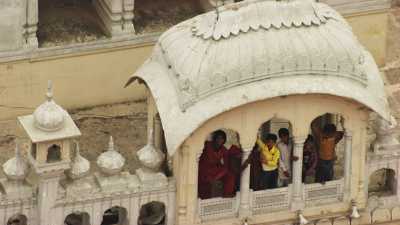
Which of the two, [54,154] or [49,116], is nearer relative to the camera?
[49,116]

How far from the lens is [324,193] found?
94.4 feet

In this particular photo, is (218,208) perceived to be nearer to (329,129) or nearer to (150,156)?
(150,156)

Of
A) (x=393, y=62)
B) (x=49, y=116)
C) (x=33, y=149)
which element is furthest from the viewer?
(x=393, y=62)

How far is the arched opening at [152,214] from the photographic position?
28.3 m

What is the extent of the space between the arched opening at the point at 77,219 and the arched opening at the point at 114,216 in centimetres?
32

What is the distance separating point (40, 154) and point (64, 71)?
5.19 m

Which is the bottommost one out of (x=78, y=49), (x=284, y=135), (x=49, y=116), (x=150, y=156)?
(x=150, y=156)

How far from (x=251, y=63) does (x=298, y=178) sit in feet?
6.61

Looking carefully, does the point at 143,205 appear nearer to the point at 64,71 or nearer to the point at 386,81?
the point at 64,71

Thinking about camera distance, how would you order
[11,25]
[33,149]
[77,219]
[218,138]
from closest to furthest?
1. [33,149]
2. [218,138]
3. [77,219]
4. [11,25]

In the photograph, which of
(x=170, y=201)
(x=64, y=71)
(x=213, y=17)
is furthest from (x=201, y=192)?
(x=64, y=71)

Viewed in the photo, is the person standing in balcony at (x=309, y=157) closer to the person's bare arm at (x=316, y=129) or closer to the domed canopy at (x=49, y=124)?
the person's bare arm at (x=316, y=129)

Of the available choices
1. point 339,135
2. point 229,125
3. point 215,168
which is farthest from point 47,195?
point 339,135

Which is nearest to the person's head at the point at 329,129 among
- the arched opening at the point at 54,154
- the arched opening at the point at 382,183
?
the arched opening at the point at 382,183
